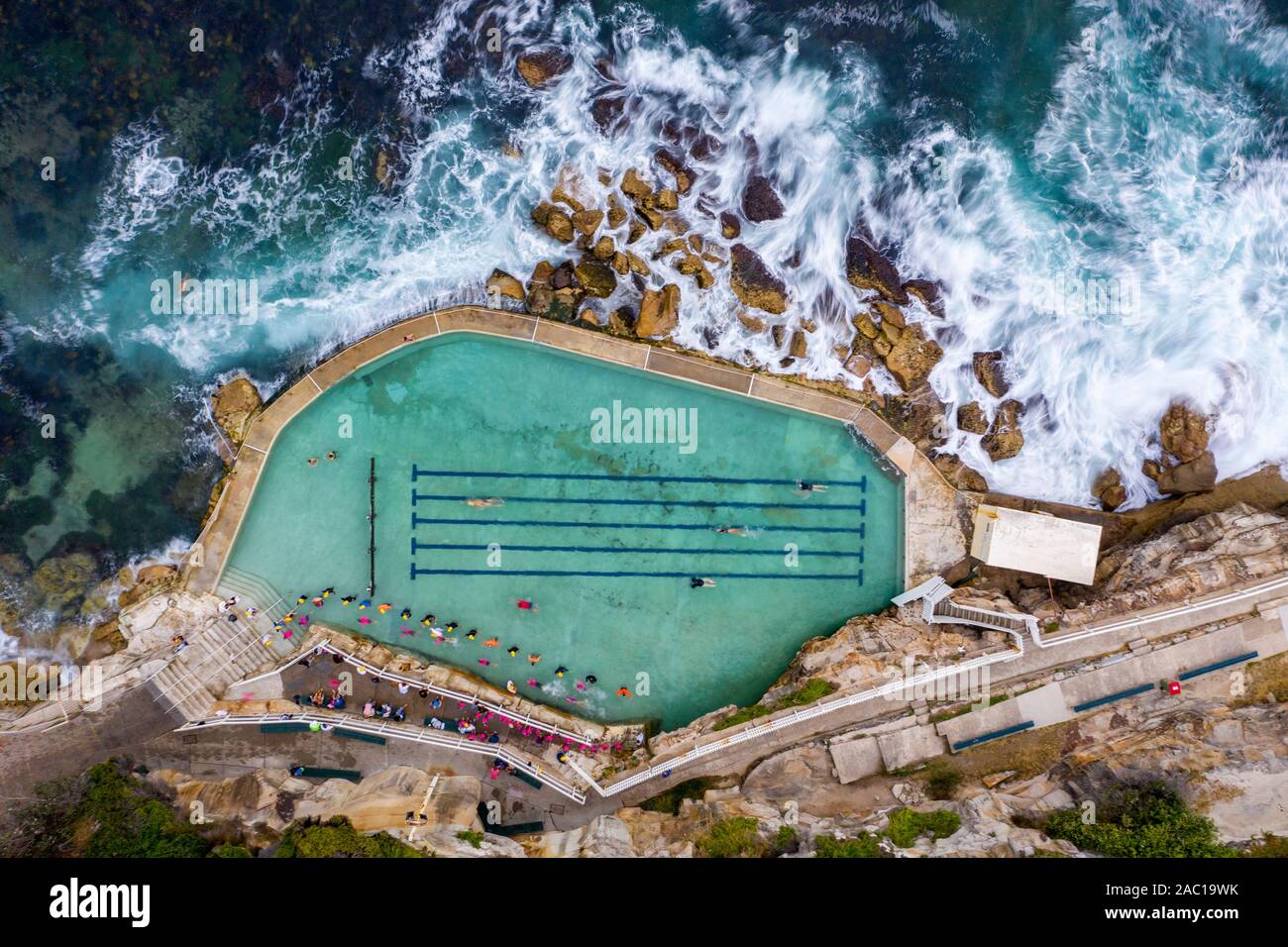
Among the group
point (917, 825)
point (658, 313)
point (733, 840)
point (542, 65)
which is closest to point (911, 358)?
point (658, 313)

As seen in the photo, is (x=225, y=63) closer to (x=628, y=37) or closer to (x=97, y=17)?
(x=97, y=17)

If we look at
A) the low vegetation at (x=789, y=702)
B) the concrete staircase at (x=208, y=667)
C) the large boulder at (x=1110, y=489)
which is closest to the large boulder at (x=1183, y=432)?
the large boulder at (x=1110, y=489)

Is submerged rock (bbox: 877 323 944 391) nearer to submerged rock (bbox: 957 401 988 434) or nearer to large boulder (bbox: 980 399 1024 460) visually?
submerged rock (bbox: 957 401 988 434)

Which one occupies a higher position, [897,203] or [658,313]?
[897,203]

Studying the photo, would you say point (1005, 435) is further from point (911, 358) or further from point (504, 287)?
point (504, 287)

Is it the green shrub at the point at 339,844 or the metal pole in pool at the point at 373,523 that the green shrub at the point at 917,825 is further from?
the metal pole in pool at the point at 373,523

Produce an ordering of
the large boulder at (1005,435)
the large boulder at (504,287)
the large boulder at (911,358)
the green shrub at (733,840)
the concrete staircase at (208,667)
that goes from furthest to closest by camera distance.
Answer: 1. the large boulder at (1005,435)
2. the large boulder at (911,358)
3. the large boulder at (504,287)
4. the concrete staircase at (208,667)
5. the green shrub at (733,840)
